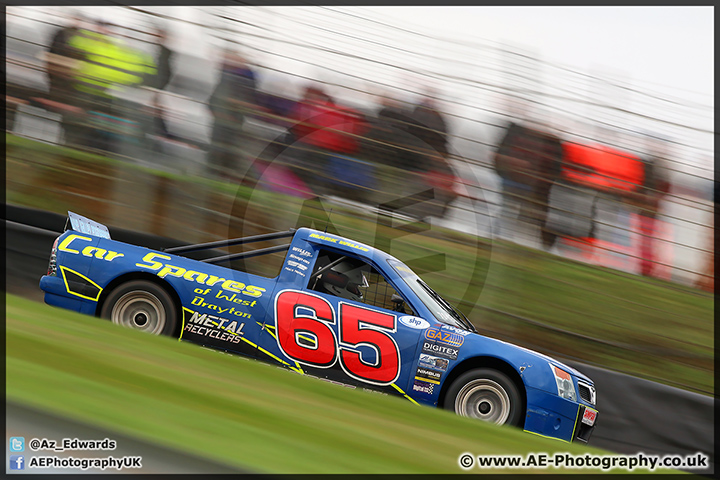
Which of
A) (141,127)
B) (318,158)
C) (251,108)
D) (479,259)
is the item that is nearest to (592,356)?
(479,259)

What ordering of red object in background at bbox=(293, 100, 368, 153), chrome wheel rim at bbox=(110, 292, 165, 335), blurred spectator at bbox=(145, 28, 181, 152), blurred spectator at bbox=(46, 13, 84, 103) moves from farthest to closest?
blurred spectator at bbox=(46, 13, 84, 103), blurred spectator at bbox=(145, 28, 181, 152), red object in background at bbox=(293, 100, 368, 153), chrome wheel rim at bbox=(110, 292, 165, 335)

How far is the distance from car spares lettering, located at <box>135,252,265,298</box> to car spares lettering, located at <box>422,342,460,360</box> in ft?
4.85

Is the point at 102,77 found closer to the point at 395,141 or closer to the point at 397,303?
the point at 395,141

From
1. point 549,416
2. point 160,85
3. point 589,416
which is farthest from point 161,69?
point 589,416

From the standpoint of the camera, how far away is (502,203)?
26.5 feet

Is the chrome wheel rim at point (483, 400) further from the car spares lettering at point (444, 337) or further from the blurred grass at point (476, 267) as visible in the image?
the blurred grass at point (476, 267)

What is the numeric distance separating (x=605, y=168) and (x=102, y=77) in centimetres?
712

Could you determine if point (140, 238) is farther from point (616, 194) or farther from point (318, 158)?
point (616, 194)

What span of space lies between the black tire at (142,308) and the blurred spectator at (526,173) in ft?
15.2

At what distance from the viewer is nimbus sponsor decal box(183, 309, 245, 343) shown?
519 centimetres

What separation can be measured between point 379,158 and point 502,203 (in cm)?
174

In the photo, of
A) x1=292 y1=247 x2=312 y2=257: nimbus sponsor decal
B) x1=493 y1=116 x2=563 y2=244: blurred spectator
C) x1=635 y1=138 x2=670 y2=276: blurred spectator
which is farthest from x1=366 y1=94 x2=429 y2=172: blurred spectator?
x1=292 y1=247 x2=312 y2=257: nimbus sponsor decal

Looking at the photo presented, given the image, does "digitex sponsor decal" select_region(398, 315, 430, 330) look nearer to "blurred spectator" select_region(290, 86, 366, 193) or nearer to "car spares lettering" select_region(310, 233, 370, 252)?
"car spares lettering" select_region(310, 233, 370, 252)

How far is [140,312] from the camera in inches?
215
